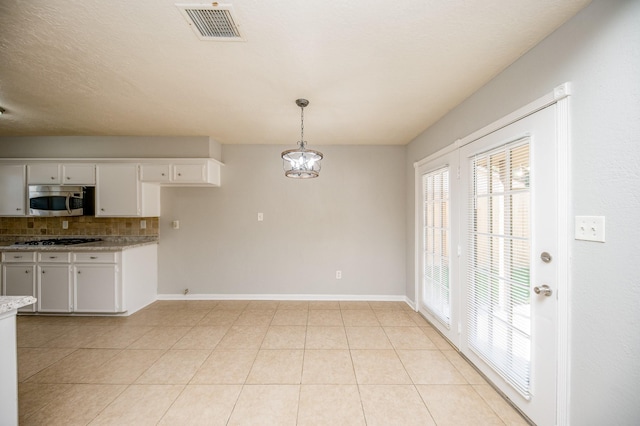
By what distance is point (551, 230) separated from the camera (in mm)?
1543

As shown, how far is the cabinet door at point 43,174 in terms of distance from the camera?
3.74 meters

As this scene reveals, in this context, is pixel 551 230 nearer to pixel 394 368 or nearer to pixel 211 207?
pixel 394 368

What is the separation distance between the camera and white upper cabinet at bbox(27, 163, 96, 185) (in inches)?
147

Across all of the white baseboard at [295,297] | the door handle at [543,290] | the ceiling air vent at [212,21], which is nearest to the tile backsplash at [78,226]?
the white baseboard at [295,297]

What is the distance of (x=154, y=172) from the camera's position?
376 cm

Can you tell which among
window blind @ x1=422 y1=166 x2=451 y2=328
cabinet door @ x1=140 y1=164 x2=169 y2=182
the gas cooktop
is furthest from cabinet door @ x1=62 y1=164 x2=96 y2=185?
window blind @ x1=422 y1=166 x2=451 y2=328

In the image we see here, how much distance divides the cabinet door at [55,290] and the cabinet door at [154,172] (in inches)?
62.8

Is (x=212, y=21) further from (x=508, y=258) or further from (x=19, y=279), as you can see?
(x=19, y=279)

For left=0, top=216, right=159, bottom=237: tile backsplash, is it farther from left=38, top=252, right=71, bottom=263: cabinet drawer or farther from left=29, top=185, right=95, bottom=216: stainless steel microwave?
left=38, top=252, right=71, bottom=263: cabinet drawer

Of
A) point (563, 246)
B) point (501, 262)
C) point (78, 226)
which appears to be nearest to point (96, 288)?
point (78, 226)

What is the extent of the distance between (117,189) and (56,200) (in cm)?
82

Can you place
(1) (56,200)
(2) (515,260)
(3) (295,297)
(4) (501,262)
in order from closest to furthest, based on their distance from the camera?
(2) (515,260) → (4) (501,262) → (1) (56,200) → (3) (295,297)

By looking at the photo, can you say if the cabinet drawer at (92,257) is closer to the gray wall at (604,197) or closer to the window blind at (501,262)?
the window blind at (501,262)

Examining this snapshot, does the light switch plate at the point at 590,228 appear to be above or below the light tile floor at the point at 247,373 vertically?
above
